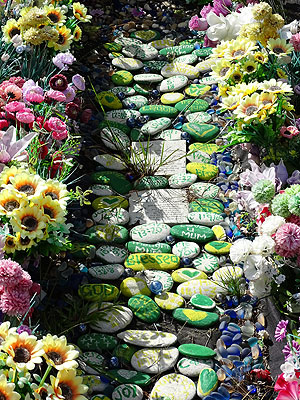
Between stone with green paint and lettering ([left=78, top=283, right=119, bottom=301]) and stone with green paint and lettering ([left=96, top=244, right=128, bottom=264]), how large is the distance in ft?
0.53

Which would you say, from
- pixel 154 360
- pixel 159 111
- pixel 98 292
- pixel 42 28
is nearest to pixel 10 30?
pixel 42 28

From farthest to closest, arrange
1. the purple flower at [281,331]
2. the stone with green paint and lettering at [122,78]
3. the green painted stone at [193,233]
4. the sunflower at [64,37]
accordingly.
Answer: the stone with green paint and lettering at [122,78] → the sunflower at [64,37] → the green painted stone at [193,233] → the purple flower at [281,331]

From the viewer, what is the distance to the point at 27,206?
7.60ft

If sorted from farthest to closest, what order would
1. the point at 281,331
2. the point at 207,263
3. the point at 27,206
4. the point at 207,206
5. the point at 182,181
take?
the point at 182,181 < the point at 207,206 < the point at 207,263 < the point at 27,206 < the point at 281,331

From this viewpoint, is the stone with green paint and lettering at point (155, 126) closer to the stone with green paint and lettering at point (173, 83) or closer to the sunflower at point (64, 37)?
the stone with green paint and lettering at point (173, 83)

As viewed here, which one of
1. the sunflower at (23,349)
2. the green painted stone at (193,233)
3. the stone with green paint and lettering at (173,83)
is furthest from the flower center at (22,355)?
the stone with green paint and lettering at (173,83)

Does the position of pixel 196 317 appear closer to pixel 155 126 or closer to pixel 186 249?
pixel 186 249

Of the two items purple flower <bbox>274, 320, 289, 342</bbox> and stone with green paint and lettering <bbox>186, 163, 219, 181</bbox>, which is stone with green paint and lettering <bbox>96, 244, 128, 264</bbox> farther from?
purple flower <bbox>274, 320, 289, 342</bbox>

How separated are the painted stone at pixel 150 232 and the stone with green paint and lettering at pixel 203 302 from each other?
376mm

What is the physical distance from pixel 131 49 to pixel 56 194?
77.0 inches

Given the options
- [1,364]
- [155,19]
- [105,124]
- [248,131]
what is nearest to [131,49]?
[155,19]

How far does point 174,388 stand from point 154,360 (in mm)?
142

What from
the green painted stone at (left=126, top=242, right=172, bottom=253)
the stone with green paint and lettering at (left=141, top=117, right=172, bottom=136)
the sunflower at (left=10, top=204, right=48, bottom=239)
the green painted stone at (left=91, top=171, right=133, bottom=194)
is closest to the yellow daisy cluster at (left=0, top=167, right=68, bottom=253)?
the sunflower at (left=10, top=204, right=48, bottom=239)

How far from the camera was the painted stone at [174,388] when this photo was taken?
2.33 m
